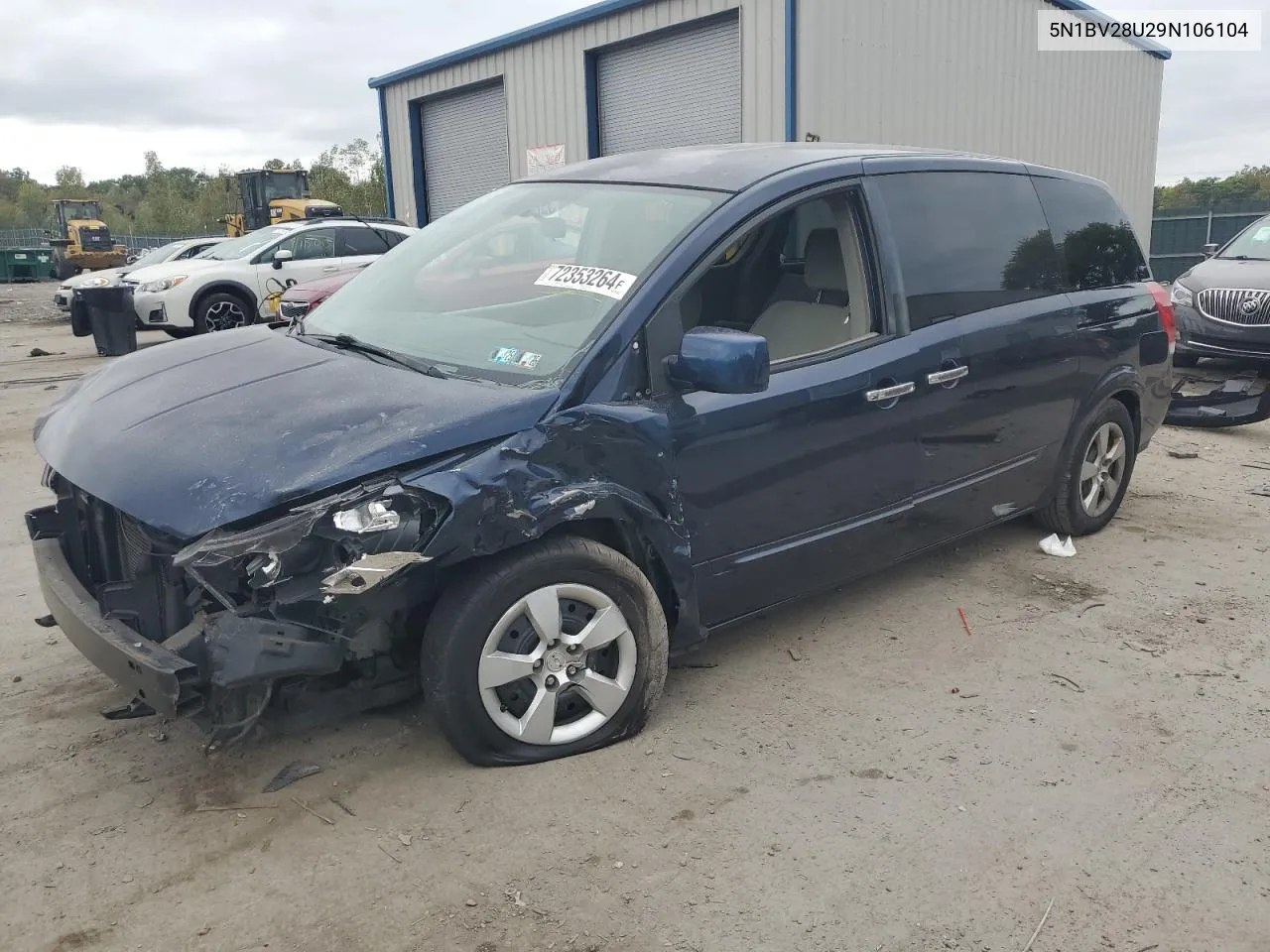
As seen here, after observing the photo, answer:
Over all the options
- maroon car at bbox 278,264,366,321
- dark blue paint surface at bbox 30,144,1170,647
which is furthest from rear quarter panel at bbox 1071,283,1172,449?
maroon car at bbox 278,264,366,321

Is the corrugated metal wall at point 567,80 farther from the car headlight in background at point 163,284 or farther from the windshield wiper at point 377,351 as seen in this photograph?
the windshield wiper at point 377,351

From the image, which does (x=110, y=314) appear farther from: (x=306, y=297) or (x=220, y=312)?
(x=306, y=297)

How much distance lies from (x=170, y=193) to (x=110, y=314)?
245 ft

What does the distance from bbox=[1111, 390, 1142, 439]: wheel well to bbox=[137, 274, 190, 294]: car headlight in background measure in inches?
484

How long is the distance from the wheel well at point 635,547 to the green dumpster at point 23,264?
149ft

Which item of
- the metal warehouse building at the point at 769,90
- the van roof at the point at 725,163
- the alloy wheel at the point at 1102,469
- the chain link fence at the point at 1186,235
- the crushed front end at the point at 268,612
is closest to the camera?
the crushed front end at the point at 268,612

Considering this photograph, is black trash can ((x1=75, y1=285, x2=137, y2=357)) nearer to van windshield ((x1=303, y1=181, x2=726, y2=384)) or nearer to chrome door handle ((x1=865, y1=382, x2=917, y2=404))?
van windshield ((x1=303, y1=181, x2=726, y2=384))

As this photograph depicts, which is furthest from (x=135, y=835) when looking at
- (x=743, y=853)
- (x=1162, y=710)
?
(x=1162, y=710)

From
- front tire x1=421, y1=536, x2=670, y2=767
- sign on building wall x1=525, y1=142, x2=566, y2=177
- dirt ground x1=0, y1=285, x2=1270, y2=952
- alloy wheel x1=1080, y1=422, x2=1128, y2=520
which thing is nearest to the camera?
dirt ground x1=0, y1=285, x2=1270, y2=952

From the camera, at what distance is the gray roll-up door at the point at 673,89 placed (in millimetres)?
13266

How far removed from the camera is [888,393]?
3.79 m

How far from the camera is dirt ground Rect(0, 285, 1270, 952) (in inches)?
96.2

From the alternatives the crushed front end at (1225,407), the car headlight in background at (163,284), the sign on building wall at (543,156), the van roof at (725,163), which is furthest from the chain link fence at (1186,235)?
the van roof at (725,163)

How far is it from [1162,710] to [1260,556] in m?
2.11
